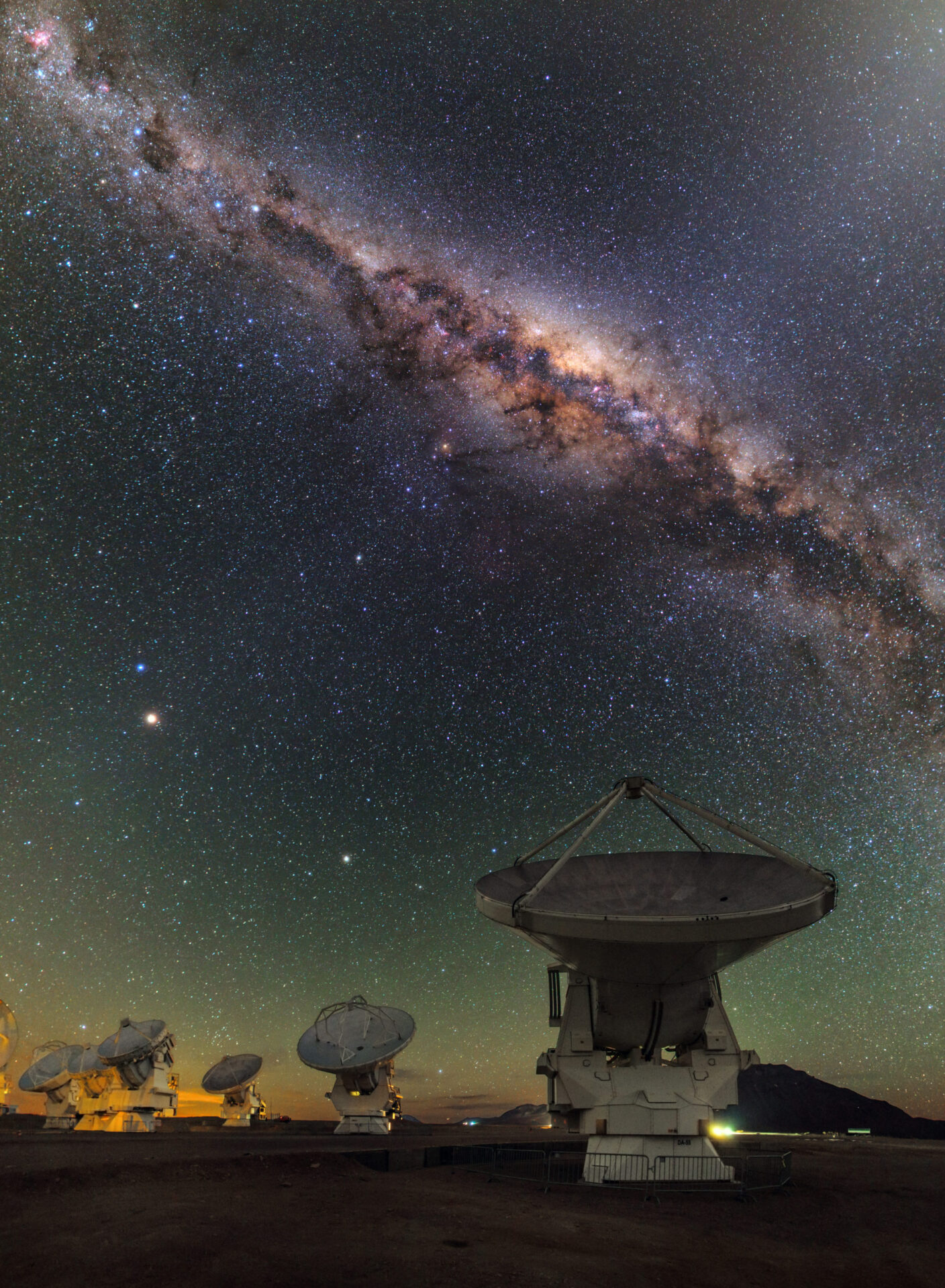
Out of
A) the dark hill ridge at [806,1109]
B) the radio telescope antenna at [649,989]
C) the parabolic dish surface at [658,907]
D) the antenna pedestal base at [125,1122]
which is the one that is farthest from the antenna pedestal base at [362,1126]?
the dark hill ridge at [806,1109]

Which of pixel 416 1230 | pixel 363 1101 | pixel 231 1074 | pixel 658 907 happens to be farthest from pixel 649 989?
pixel 231 1074

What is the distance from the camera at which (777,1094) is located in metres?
170

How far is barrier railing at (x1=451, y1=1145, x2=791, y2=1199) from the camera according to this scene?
62.4ft

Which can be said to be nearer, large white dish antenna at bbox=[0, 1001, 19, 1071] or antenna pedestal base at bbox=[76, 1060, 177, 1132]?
antenna pedestal base at bbox=[76, 1060, 177, 1132]

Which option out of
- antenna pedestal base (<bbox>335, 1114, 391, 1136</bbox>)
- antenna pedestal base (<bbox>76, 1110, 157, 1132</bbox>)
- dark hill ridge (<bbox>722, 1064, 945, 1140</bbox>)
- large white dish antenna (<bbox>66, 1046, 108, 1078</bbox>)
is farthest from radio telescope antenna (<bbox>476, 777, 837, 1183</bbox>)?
dark hill ridge (<bbox>722, 1064, 945, 1140</bbox>)

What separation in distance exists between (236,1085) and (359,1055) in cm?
1536

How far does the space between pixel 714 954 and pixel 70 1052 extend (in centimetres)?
3960

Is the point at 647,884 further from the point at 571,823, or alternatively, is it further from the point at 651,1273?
the point at 651,1273

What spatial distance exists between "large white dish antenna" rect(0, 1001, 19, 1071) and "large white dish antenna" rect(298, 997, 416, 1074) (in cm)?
2062

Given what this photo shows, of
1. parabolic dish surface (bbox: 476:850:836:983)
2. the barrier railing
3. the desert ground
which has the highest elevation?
parabolic dish surface (bbox: 476:850:836:983)

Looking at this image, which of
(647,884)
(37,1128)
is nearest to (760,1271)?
(647,884)

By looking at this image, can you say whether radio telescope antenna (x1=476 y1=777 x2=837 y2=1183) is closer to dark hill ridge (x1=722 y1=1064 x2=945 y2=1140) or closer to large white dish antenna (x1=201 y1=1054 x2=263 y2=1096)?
large white dish antenna (x1=201 y1=1054 x2=263 y2=1096)

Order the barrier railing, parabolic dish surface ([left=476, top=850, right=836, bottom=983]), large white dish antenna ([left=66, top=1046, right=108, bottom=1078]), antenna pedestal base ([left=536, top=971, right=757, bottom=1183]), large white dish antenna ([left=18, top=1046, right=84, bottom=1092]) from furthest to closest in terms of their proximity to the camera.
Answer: large white dish antenna ([left=18, top=1046, right=84, bottom=1092])
large white dish antenna ([left=66, top=1046, right=108, bottom=1078])
antenna pedestal base ([left=536, top=971, right=757, bottom=1183])
the barrier railing
parabolic dish surface ([left=476, top=850, right=836, bottom=983])

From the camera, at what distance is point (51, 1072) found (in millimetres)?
44594
